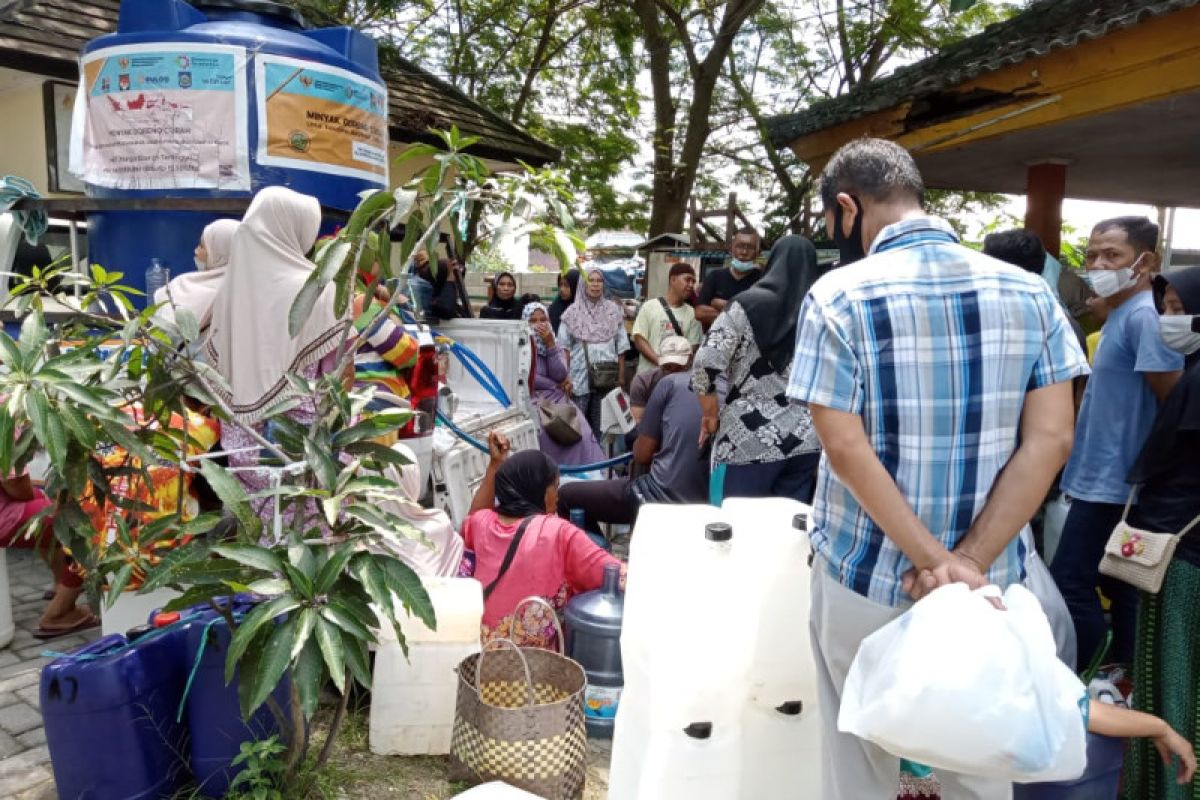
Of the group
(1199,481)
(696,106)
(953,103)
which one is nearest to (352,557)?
→ (1199,481)

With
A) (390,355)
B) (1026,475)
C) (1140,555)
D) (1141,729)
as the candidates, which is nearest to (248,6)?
(390,355)

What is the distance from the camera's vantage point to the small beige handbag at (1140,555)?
2.55m

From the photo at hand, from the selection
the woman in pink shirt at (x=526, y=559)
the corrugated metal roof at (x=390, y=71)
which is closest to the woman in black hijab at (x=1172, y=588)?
the woman in pink shirt at (x=526, y=559)

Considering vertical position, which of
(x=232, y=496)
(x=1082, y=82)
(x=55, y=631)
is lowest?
(x=55, y=631)

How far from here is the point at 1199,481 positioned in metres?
2.56

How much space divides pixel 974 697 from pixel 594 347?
5.91 meters

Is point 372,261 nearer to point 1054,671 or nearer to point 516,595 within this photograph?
point 516,595

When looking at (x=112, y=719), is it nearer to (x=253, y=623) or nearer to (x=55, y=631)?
(x=253, y=623)

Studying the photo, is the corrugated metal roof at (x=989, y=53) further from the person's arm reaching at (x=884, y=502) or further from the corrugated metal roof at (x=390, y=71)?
the person's arm reaching at (x=884, y=502)

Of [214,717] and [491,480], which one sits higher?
[491,480]

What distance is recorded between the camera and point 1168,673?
8.41ft

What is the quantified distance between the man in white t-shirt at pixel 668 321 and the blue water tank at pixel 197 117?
3.04 metres

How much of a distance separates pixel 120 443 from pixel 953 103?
5286 mm

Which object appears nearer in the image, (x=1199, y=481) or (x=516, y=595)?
(x=1199, y=481)
